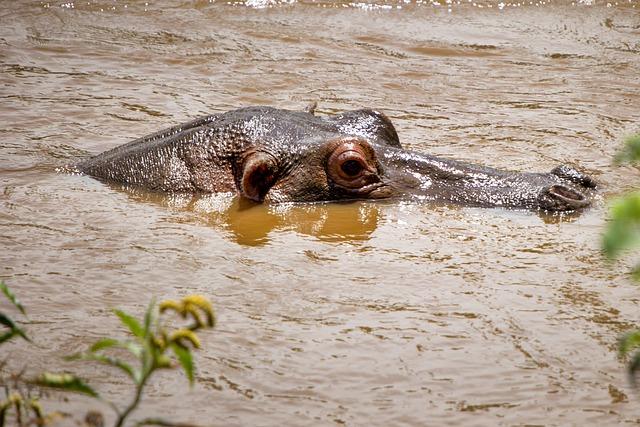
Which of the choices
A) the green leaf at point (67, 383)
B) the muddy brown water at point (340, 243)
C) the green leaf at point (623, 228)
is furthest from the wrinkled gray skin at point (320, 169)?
the green leaf at point (623, 228)

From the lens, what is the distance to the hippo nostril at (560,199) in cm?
629

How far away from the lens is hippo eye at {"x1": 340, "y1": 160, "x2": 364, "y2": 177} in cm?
634

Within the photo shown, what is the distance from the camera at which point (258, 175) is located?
21.3ft

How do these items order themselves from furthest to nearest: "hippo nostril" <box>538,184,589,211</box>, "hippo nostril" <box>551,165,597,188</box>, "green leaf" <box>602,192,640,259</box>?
1. "hippo nostril" <box>551,165,597,188</box>
2. "hippo nostril" <box>538,184,589,211</box>
3. "green leaf" <box>602,192,640,259</box>

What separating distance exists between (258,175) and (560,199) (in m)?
1.81

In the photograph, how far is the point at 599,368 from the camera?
4.29 metres

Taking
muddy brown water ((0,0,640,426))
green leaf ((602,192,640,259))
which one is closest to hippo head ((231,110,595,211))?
muddy brown water ((0,0,640,426))

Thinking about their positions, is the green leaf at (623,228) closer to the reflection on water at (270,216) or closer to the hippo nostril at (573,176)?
the reflection on water at (270,216)

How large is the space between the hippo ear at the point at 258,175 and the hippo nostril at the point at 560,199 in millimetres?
1615

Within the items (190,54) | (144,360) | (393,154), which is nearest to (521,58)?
(190,54)

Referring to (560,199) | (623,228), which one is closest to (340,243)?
(560,199)

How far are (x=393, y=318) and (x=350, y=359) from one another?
52 centimetres

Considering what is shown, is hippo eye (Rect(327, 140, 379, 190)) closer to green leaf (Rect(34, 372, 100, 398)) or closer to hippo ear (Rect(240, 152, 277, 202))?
hippo ear (Rect(240, 152, 277, 202))

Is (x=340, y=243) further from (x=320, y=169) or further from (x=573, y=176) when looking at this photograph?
(x=573, y=176)
